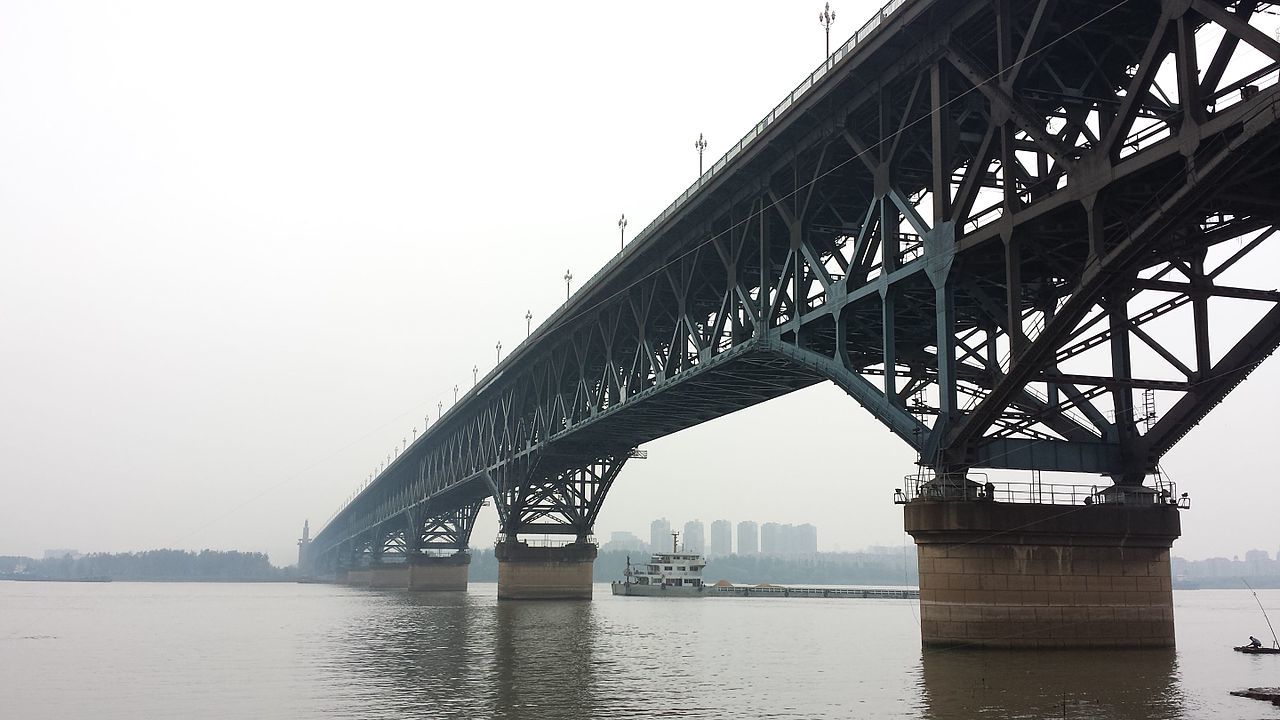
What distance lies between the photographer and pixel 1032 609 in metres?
29.7

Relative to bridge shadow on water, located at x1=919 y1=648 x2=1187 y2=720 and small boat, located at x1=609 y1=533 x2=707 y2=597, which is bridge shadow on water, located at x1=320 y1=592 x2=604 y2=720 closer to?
bridge shadow on water, located at x1=919 y1=648 x2=1187 y2=720

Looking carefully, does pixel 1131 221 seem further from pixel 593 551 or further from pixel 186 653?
pixel 593 551

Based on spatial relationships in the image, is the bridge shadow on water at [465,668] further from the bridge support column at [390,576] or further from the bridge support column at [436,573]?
the bridge support column at [390,576]

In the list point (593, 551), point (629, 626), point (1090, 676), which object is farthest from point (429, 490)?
point (1090, 676)

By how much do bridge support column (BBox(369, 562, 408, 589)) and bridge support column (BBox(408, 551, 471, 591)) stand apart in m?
34.1

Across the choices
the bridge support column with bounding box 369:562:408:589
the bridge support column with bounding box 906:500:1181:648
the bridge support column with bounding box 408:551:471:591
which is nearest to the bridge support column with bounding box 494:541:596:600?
the bridge support column with bounding box 408:551:471:591

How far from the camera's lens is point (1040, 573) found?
29719 mm

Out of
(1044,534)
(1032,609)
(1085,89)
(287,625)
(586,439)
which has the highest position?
(1085,89)

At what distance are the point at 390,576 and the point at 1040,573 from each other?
160 m

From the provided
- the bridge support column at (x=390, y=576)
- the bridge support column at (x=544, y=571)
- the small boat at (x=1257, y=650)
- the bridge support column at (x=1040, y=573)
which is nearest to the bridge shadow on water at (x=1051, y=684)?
the bridge support column at (x=1040, y=573)

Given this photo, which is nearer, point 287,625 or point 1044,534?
point 1044,534

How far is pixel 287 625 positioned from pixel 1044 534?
5097 centimetres

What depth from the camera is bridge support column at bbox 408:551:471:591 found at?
143 metres

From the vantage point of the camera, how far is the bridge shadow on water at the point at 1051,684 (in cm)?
2272
